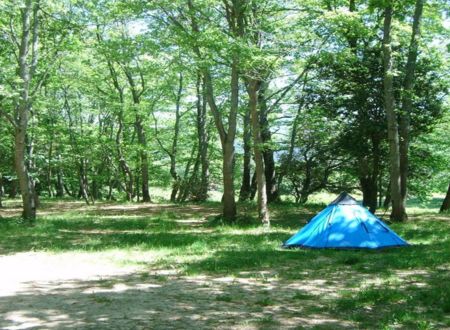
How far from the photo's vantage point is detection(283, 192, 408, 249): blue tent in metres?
11.4

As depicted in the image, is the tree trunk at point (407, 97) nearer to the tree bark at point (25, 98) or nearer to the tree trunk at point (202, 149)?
the tree trunk at point (202, 149)

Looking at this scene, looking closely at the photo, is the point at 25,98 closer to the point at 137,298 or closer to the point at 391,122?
the point at 137,298

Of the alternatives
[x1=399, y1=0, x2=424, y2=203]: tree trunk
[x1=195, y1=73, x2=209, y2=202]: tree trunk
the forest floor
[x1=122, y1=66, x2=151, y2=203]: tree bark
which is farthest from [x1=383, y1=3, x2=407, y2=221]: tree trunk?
[x1=122, y1=66, x2=151, y2=203]: tree bark

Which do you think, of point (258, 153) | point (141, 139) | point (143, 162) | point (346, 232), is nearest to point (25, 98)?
point (258, 153)

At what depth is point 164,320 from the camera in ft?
19.3

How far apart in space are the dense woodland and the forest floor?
14.6ft

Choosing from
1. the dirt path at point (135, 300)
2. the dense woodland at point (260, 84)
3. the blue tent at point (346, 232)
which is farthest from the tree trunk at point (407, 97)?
the dirt path at point (135, 300)

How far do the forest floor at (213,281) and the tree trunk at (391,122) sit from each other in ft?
6.76

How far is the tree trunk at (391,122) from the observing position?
52.6 ft

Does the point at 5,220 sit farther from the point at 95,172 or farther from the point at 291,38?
the point at 95,172

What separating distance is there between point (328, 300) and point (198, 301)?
1856mm

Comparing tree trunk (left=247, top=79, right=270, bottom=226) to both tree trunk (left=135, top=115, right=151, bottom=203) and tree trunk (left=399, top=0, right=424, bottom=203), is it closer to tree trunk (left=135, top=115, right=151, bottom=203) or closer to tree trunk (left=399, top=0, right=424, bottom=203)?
tree trunk (left=399, top=0, right=424, bottom=203)

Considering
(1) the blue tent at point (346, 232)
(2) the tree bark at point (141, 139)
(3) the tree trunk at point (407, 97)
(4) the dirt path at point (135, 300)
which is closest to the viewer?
(4) the dirt path at point (135, 300)

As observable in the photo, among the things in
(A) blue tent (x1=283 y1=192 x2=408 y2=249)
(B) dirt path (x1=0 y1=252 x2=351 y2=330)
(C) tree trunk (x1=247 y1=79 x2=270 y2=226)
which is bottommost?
(B) dirt path (x1=0 y1=252 x2=351 y2=330)
